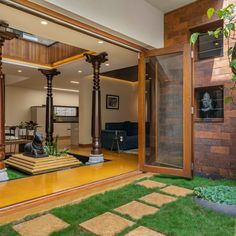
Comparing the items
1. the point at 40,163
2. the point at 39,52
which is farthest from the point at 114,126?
the point at 40,163

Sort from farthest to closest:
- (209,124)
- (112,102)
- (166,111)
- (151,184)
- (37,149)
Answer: (112,102) → (37,149) → (166,111) → (209,124) → (151,184)

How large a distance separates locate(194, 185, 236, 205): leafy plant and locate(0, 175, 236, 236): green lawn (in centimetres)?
14

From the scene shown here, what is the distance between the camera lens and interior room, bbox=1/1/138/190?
3.78 meters

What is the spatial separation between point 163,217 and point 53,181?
1.90 metres

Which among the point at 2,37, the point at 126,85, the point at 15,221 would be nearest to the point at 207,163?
the point at 15,221

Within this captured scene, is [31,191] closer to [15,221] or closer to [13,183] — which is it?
[13,183]

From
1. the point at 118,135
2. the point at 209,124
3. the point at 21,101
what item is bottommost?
the point at 118,135

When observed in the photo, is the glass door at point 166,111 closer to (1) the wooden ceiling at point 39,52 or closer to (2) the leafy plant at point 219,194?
(2) the leafy plant at point 219,194

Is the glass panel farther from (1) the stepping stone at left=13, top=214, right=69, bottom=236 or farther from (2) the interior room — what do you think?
(1) the stepping stone at left=13, top=214, right=69, bottom=236

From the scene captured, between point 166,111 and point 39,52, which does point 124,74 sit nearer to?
point 39,52

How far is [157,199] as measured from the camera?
2.58 m

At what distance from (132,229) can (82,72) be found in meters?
5.26

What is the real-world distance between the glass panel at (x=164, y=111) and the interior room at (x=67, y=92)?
66cm

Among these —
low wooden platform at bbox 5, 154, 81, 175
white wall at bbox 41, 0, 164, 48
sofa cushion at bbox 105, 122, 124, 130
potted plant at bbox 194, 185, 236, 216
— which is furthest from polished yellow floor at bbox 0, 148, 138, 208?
sofa cushion at bbox 105, 122, 124, 130
